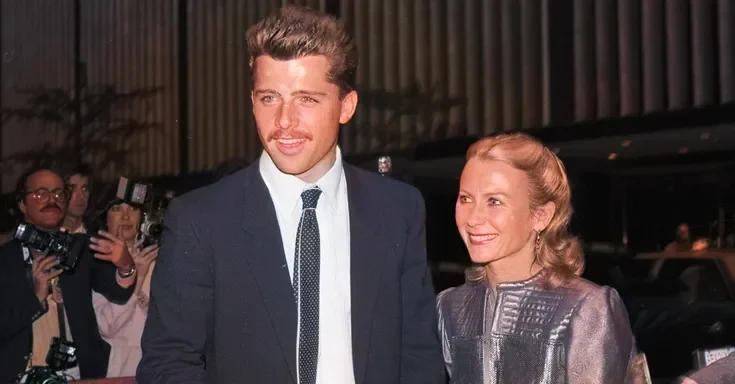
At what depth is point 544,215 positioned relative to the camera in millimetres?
1828

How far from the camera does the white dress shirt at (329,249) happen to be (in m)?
1.62

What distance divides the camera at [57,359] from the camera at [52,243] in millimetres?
247

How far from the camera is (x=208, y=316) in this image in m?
1.59

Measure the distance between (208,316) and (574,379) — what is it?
24.3 inches

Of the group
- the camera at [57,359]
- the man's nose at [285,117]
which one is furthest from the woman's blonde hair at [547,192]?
the camera at [57,359]

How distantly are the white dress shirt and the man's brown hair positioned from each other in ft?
0.52

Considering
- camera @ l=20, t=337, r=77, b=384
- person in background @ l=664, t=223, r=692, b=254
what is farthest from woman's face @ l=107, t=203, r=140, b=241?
person in background @ l=664, t=223, r=692, b=254

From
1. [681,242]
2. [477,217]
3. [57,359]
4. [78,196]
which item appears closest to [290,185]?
[477,217]

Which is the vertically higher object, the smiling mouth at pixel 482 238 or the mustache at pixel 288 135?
the mustache at pixel 288 135

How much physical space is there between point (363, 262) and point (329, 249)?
6 cm

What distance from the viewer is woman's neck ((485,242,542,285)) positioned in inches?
72.1

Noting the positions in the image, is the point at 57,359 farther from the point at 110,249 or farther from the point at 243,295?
the point at 243,295

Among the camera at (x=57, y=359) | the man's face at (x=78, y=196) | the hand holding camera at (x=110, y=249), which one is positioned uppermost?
the man's face at (x=78, y=196)

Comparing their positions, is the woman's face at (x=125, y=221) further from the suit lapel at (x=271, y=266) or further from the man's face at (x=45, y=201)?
the suit lapel at (x=271, y=266)
